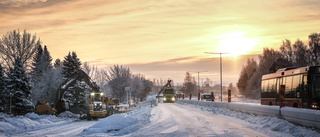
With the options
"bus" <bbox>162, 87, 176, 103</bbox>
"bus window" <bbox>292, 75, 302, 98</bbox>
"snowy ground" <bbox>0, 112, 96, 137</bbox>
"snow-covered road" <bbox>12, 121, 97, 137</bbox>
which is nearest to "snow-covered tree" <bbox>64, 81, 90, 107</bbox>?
"snowy ground" <bbox>0, 112, 96, 137</bbox>

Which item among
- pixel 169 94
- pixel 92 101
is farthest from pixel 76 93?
pixel 92 101

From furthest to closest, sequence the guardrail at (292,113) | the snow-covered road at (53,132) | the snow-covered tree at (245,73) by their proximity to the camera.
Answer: the snow-covered tree at (245,73)
the snow-covered road at (53,132)
the guardrail at (292,113)

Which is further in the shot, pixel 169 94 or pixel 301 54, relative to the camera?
pixel 301 54

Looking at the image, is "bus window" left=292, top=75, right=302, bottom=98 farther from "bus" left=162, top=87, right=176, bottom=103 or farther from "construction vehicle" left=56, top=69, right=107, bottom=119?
"bus" left=162, top=87, right=176, bottom=103

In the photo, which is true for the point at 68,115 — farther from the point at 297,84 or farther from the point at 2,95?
the point at 297,84

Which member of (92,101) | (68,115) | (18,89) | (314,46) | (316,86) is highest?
(314,46)

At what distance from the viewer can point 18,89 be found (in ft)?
128

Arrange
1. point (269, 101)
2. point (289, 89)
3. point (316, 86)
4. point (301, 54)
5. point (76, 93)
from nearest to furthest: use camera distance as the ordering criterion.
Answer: point (316, 86), point (289, 89), point (269, 101), point (76, 93), point (301, 54)

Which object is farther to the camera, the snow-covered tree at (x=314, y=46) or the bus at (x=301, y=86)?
the snow-covered tree at (x=314, y=46)

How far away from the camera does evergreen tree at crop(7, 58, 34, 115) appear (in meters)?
38.7

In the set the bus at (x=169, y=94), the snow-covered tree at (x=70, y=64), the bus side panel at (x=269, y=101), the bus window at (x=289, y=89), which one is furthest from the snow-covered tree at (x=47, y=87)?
the bus window at (x=289, y=89)

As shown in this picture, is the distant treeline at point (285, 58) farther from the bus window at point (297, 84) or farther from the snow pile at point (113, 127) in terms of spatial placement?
the snow pile at point (113, 127)

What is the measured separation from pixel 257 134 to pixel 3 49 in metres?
50.3

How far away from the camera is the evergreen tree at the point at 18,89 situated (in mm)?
38688
